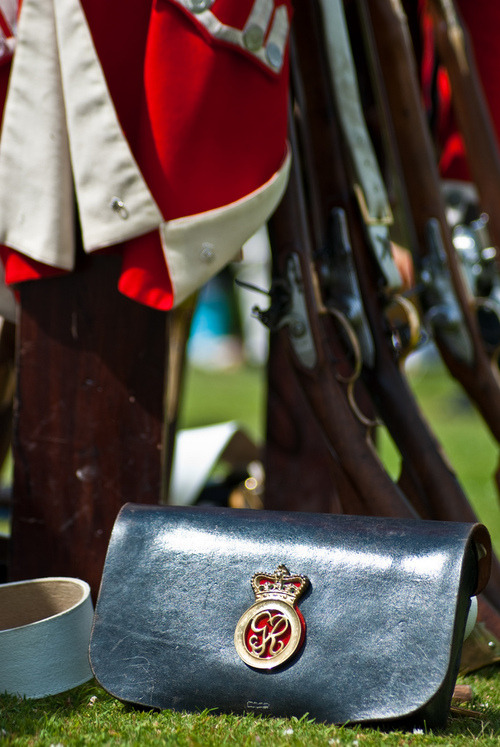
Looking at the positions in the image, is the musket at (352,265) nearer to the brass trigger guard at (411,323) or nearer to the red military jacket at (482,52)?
the brass trigger guard at (411,323)

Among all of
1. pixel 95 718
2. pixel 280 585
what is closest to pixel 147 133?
pixel 280 585

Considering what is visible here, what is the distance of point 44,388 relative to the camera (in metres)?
2.18

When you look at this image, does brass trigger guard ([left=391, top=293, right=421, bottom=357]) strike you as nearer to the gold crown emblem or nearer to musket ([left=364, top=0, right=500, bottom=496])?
musket ([left=364, top=0, right=500, bottom=496])

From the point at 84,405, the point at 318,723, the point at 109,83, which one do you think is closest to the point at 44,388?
the point at 84,405

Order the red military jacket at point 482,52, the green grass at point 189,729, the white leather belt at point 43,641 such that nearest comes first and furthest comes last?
the green grass at point 189,729 → the white leather belt at point 43,641 → the red military jacket at point 482,52

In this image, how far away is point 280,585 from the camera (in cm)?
159

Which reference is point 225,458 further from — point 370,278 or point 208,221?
point 208,221

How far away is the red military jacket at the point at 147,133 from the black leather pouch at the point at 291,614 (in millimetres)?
600

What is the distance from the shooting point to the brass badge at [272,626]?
154cm

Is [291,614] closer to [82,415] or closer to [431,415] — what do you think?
[82,415]

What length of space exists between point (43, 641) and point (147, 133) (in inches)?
42.3

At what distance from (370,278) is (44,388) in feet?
2.97

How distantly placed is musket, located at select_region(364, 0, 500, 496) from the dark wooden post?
94 cm

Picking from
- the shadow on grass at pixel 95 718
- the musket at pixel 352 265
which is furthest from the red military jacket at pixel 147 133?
the shadow on grass at pixel 95 718
